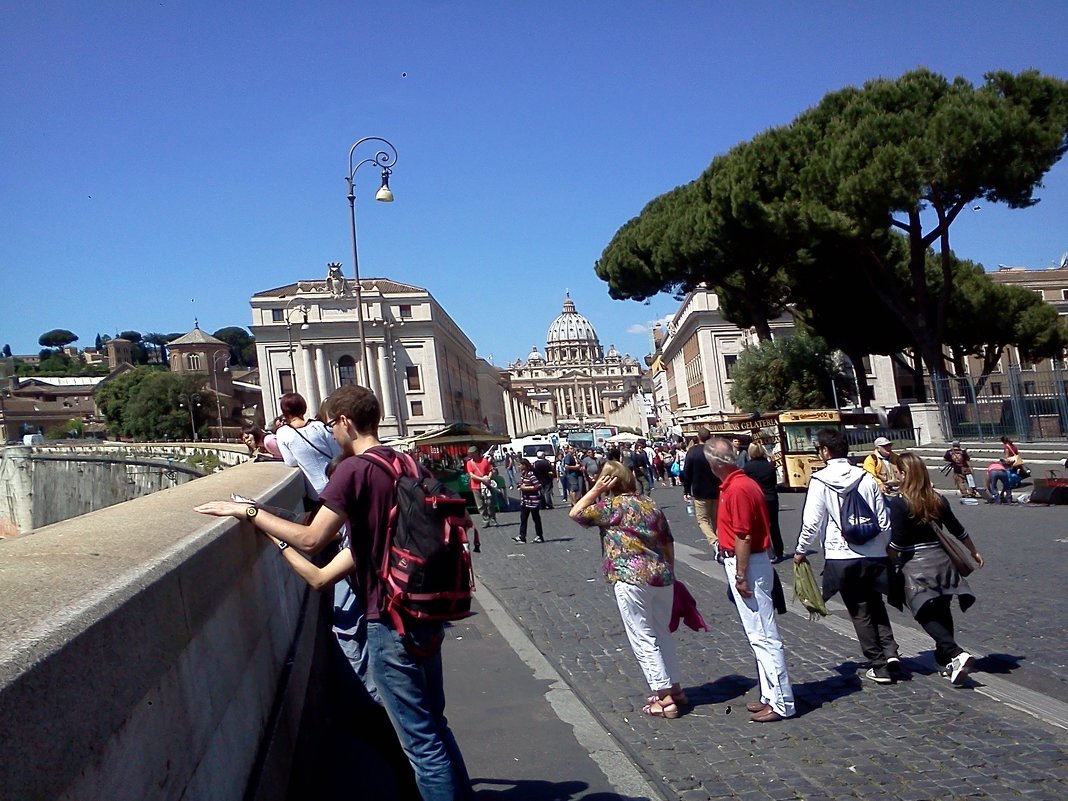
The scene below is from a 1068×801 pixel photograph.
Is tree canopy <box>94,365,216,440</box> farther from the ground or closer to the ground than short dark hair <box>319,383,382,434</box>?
farther from the ground

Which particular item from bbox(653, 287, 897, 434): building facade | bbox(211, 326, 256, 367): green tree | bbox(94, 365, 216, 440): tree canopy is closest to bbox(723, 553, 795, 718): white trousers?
bbox(653, 287, 897, 434): building facade

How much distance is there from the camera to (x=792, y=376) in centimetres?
4097

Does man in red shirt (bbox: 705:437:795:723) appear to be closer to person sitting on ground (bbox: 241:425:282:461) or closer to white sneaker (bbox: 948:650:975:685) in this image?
white sneaker (bbox: 948:650:975:685)

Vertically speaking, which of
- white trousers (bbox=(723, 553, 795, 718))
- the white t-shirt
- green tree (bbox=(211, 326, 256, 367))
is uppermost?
green tree (bbox=(211, 326, 256, 367))

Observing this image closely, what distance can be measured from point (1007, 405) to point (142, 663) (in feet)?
87.3

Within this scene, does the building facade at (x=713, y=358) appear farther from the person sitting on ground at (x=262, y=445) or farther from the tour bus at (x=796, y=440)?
the person sitting on ground at (x=262, y=445)

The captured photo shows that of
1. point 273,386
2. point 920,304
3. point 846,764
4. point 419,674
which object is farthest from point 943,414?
point 273,386

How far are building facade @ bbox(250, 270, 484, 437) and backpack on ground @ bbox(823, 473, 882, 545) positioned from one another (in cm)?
6459

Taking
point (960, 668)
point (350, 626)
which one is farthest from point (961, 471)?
point (350, 626)

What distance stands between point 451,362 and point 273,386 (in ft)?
60.7

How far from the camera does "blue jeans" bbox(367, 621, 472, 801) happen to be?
3367 millimetres

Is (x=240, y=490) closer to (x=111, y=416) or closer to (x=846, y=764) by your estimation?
(x=846, y=764)

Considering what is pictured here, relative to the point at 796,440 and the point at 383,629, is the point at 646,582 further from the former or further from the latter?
the point at 796,440

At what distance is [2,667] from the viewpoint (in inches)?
60.4
